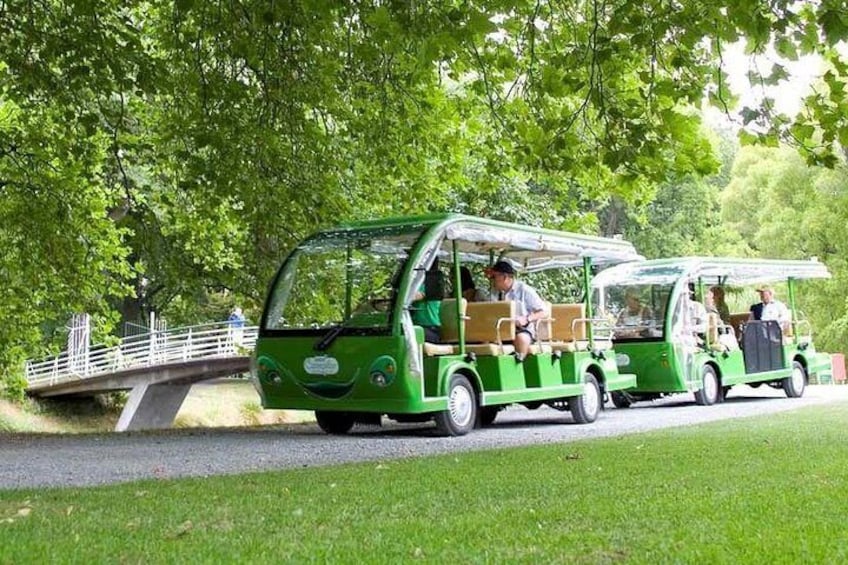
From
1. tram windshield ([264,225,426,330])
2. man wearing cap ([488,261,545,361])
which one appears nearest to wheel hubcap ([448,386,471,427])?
man wearing cap ([488,261,545,361])

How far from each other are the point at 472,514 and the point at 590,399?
29.5 feet

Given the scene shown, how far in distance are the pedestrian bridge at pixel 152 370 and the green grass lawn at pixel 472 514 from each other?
2636cm

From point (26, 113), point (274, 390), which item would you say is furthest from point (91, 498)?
point (26, 113)

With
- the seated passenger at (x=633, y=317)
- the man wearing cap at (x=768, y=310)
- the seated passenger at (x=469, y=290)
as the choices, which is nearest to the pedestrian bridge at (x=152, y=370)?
the seated passenger at (x=633, y=317)

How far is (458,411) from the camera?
11727 mm

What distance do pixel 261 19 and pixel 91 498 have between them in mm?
5758

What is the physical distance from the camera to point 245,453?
9555 mm

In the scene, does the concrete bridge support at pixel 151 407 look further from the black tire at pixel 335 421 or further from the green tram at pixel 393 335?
the black tire at pixel 335 421

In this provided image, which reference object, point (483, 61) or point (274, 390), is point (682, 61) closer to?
point (483, 61)

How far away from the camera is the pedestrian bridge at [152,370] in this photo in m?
33.6

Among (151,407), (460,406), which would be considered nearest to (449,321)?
(460,406)

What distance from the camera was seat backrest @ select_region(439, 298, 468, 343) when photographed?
1193 cm

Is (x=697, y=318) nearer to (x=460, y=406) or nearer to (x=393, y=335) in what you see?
(x=460, y=406)

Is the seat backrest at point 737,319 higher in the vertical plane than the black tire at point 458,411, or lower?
higher
